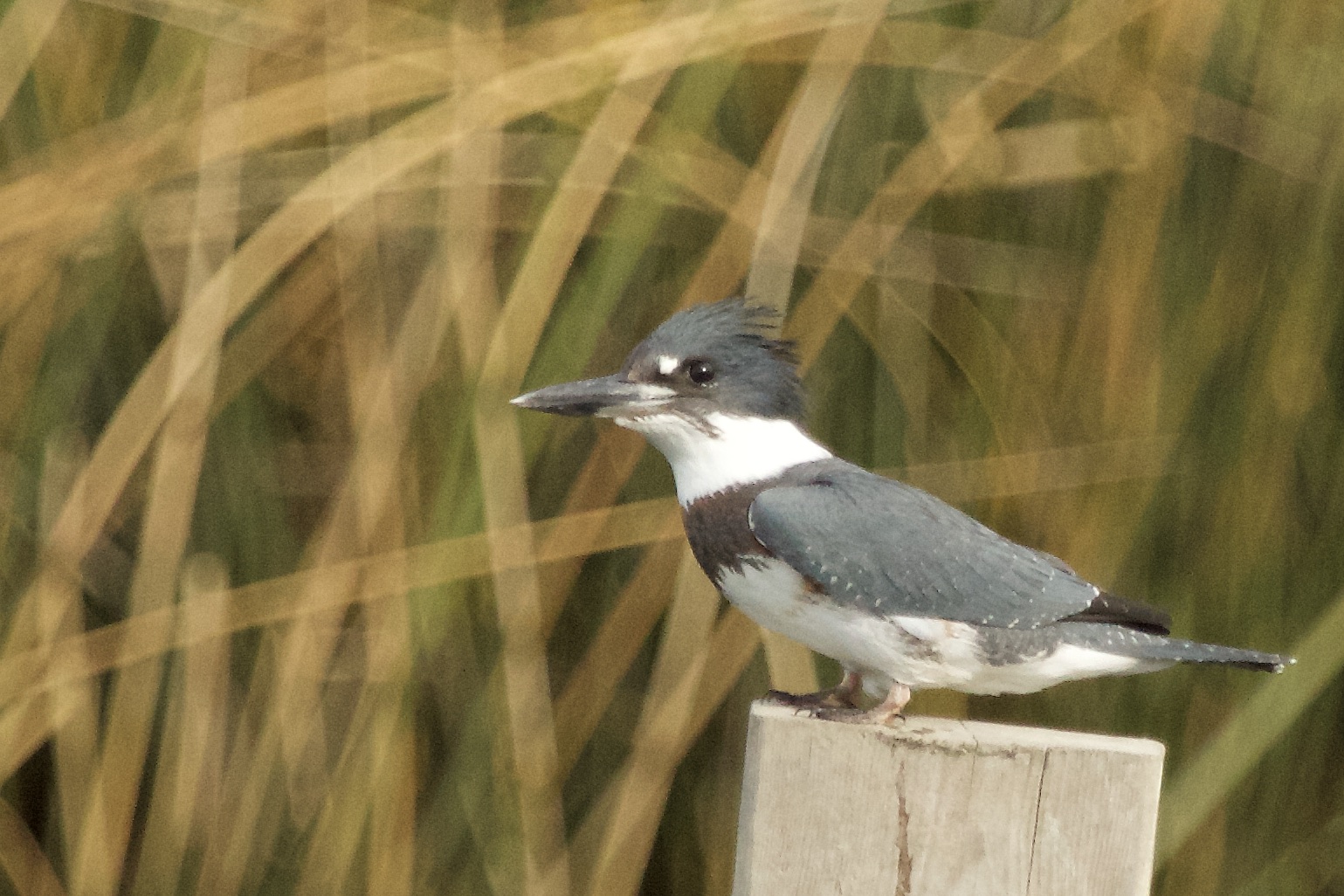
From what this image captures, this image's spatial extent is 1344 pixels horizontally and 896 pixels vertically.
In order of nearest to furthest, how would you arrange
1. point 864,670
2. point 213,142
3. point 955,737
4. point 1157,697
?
point 955,737 → point 864,670 → point 213,142 → point 1157,697

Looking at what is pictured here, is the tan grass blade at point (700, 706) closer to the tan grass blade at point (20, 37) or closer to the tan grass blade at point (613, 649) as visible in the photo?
the tan grass blade at point (613, 649)

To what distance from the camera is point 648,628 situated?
6.12ft

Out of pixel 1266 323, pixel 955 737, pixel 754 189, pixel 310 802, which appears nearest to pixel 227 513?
pixel 310 802

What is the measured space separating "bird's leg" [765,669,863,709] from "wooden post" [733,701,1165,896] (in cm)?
29

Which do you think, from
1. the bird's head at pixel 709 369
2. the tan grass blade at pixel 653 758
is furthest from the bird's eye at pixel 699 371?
the tan grass blade at pixel 653 758

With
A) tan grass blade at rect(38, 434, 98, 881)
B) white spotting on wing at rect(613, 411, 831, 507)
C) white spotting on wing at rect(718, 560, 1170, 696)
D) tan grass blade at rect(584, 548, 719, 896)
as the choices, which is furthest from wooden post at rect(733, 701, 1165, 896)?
tan grass blade at rect(38, 434, 98, 881)

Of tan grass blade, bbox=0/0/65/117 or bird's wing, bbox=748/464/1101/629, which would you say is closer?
bird's wing, bbox=748/464/1101/629

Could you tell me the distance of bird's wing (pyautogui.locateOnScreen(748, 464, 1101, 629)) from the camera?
143 centimetres

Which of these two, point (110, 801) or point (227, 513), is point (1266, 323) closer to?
point (227, 513)

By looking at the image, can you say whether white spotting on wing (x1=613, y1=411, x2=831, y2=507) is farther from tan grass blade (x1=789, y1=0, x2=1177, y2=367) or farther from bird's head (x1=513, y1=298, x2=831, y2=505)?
tan grass blade (x1=789, y1=0, x2=1177, y2=367)

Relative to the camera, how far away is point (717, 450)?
1.58 m

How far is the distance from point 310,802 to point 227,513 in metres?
0.37

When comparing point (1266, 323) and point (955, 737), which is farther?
point (1266, 323)

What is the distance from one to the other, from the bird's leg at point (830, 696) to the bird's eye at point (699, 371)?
0.33 meters
